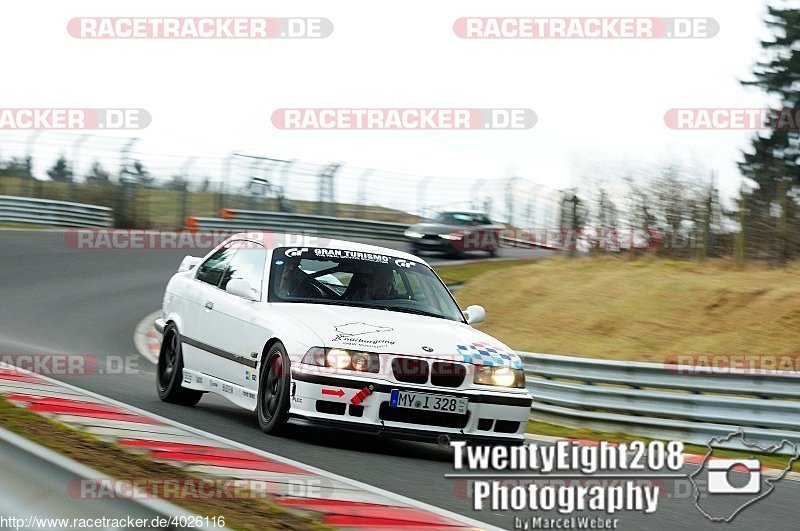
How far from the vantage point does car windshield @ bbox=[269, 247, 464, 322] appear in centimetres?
898

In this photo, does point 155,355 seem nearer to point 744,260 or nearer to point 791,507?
point 744,260

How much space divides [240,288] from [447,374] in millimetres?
1866

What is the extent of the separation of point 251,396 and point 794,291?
9.31 meters

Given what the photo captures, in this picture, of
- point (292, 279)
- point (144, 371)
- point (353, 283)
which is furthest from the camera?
point (144, 371)

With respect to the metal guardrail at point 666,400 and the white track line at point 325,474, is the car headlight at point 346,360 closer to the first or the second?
the white track line at point 325,474

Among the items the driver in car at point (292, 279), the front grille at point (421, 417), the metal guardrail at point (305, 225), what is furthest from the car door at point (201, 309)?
the metal guardrail at point (305, 225)

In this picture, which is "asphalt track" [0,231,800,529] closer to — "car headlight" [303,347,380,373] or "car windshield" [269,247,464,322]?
"car headlight" [303,347,380,373]

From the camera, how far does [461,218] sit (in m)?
31.7

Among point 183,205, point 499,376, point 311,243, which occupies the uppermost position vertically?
point 183,205

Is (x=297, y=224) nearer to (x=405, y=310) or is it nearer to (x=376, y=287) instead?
(x=376, y=287)

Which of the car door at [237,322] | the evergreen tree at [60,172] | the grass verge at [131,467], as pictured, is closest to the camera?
the grass verge at [131,467]

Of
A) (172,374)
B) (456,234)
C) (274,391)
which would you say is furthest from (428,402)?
(456,234)

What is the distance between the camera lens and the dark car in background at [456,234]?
3058 cm

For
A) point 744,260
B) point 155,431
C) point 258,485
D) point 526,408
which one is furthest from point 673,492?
point 744,260
